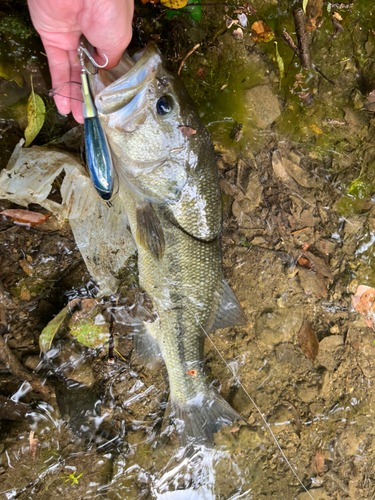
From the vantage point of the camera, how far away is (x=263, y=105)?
3166mm

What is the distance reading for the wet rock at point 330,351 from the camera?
11.3 feet

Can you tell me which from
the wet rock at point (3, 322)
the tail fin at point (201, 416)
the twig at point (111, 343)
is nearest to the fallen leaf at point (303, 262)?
the tail fin at point (201, 416)

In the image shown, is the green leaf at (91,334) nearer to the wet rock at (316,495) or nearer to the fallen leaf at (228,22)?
the wet rock at (316,495)

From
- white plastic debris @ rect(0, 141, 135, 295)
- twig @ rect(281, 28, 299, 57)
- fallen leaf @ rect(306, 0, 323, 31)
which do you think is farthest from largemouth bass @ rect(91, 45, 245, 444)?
fallen leaf @ rect(306, 0, 323, 31)

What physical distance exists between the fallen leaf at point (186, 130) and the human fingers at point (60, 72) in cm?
90

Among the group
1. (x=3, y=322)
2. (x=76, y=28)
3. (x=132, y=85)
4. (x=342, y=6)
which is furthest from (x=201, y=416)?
(x=342, y=6)

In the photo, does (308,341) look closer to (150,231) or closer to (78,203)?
(150,231)

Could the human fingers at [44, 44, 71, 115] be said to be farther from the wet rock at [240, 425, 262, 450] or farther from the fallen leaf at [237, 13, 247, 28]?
the wet rock at [240, 425, 262, 450]

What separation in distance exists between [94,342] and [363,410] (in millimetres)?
3094

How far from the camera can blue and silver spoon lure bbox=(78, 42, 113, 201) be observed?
2039mm

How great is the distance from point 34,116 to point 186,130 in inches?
46.6

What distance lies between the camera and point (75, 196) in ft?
8.55

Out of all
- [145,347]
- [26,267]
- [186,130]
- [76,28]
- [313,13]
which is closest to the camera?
[76,28]

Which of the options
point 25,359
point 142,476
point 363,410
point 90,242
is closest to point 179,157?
point 90,242
